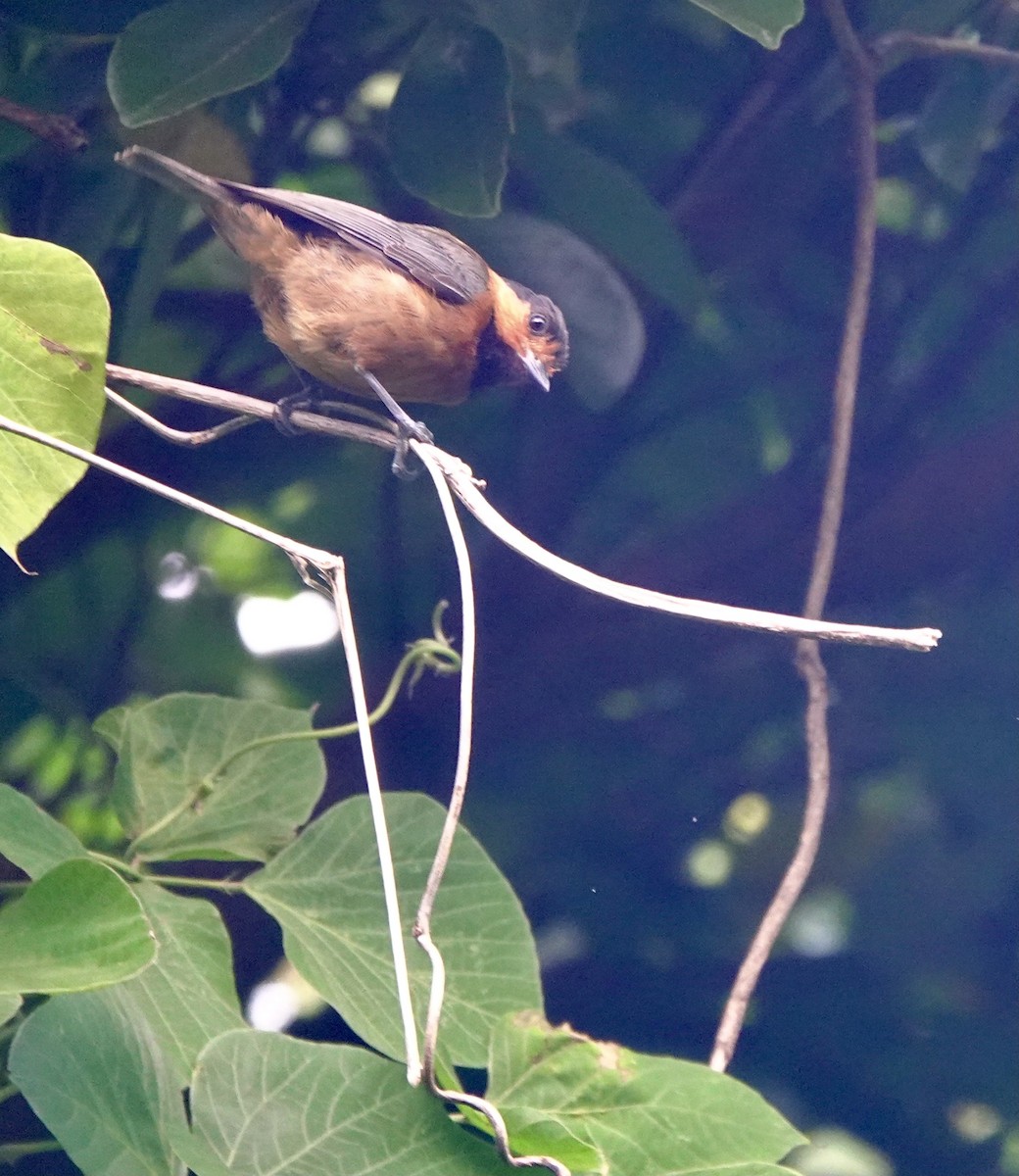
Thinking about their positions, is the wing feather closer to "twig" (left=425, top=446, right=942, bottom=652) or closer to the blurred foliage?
the blurred foliage

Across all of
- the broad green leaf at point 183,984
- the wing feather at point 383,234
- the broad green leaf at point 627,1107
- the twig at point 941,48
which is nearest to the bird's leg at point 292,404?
the wing feather at point 383,234

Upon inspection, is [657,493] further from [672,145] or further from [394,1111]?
[394,1111]

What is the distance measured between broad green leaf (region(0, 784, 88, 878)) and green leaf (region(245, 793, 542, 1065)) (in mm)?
150

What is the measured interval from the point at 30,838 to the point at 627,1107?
40 cm

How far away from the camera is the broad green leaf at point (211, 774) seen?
2.81 ft

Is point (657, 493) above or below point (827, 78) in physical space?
below

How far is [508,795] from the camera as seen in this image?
1009 mm

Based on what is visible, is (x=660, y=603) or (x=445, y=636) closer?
(x=660, y=603)

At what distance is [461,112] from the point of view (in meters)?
0.92

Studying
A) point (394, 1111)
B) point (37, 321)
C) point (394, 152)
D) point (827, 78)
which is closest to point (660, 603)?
point (394, 1111)

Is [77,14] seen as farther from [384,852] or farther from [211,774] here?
[384,852]

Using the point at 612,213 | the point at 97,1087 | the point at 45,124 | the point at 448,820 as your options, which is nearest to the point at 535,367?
the point at 612,213

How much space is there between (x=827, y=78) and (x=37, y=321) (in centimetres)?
73

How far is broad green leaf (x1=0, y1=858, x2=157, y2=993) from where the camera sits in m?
0.59
